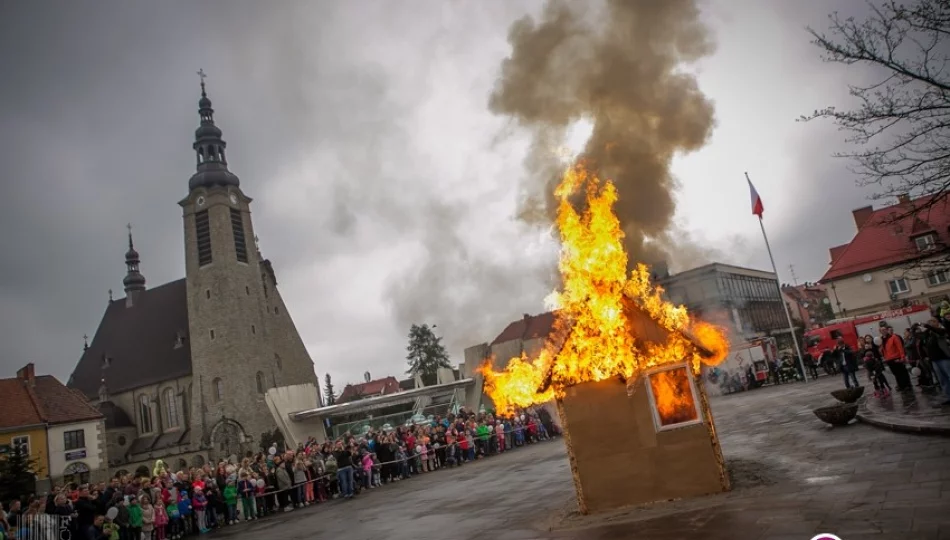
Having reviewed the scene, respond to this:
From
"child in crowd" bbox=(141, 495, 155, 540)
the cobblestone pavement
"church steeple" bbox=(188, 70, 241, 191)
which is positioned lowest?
the cobblestone pavement

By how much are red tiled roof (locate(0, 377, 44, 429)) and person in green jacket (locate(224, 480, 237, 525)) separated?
30.5m

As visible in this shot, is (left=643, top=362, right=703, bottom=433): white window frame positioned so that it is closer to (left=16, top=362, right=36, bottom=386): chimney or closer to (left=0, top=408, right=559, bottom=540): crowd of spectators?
(left=0, top=408, right=559, bottom=540): crowd of spectators

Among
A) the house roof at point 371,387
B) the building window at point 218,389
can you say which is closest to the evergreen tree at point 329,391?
the house roof at point 371,387

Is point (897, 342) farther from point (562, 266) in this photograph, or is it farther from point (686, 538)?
point (686, 538)

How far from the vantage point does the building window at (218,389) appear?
50438 mm

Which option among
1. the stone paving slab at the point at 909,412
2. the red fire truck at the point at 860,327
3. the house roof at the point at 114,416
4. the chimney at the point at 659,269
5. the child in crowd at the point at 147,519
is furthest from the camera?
the house roof at the point at 114,416

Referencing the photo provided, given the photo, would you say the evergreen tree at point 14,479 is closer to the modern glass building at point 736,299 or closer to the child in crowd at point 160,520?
the child in crowd at point 160,520

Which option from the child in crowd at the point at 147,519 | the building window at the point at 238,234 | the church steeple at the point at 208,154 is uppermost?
the church steeple at the point at 208,154

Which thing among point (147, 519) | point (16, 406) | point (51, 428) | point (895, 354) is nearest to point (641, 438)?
point (895, 354)

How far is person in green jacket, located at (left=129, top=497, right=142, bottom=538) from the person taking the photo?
1580 cm

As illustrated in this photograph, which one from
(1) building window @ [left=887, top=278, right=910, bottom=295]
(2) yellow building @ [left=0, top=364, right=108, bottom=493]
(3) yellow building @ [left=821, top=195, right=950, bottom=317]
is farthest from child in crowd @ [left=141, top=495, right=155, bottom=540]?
(1) building window @ [left=887, top=278, right=910, bottom=295]

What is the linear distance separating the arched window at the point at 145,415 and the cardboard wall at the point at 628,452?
185 feet

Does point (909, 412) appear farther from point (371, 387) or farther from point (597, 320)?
point (371, 387)

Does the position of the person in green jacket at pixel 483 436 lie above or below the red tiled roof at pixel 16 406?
below
